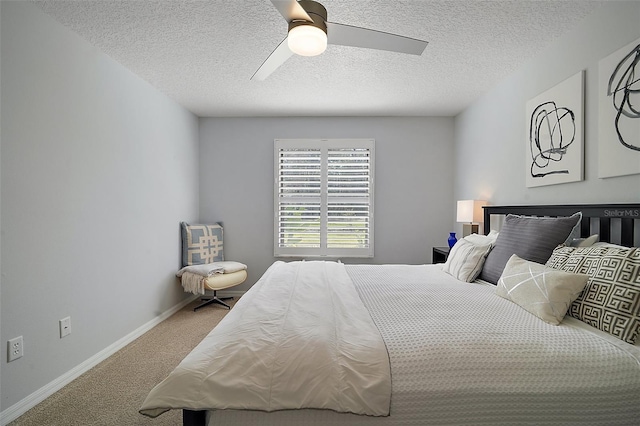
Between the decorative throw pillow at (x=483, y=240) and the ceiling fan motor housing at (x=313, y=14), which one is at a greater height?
the ceiling fan motor housing at (x=313, y=14)

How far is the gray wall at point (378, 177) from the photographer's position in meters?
4.42

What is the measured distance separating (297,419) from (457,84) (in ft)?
10.9

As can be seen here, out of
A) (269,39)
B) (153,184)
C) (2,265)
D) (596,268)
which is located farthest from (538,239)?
(153,184)

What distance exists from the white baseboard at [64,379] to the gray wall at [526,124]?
12.2 feet

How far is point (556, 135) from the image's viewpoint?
7.88 feet

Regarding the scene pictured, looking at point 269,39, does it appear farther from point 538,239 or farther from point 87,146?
point 538,239

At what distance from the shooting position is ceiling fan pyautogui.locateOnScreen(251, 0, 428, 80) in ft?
5.30

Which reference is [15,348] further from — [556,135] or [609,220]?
[556,135]

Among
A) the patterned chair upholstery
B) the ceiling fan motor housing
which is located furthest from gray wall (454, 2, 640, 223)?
the patterned chair upholstery

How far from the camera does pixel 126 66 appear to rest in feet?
9.46

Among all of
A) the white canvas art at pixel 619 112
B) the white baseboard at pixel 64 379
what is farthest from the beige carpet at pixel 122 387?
the white canvas art at pixel 619 112

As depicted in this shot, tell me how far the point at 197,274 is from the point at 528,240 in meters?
3.23

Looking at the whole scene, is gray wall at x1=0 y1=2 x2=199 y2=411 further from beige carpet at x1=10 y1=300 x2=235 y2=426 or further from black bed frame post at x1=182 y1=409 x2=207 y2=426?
black bed frame post at x1=182 y1=409 x2=207 y2=426

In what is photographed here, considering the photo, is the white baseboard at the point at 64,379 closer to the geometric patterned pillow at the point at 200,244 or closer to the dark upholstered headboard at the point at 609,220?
the geometric patterned pillow at the point at 200,244
